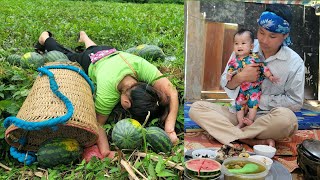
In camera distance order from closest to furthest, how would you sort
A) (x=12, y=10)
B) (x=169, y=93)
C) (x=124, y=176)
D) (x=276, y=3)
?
1. (x=276, y=3)
2. (x=124, y=176)
3. (x=169, y=93)
4. (x=12, y=10)

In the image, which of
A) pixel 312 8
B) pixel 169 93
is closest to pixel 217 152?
pixel 312 8

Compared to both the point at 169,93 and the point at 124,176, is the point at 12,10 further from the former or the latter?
the point at 124,176

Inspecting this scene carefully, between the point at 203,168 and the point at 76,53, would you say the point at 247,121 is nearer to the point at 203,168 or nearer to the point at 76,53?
the point at 203,168

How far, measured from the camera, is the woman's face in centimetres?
166

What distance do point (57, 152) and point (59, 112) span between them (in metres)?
0.22

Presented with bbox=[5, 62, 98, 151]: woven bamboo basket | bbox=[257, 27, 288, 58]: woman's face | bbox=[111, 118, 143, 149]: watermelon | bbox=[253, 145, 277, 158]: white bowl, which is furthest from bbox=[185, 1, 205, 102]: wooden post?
bbox=[5, 62, 98, 151]: woven bamboo basket

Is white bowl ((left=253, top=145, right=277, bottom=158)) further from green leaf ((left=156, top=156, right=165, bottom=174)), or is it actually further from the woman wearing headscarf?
green leaf ((left=156, top=156, right=165, bottom=174))

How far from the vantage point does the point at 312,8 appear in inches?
67.2

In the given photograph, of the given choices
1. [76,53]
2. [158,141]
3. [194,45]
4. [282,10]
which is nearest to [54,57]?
[76,53]

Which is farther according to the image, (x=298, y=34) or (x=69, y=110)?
(x=69, y=110)

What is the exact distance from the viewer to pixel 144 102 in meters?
2.44

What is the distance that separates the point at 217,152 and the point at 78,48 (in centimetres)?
249

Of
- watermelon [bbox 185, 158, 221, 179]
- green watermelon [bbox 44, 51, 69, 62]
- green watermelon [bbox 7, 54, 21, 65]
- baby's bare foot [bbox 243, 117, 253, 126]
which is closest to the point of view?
watermelon [bbox 185, 158, 221, 179]

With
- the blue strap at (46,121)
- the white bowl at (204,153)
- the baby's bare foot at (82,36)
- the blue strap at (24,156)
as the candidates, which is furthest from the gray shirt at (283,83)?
the baby's bare foot at (82,36)
